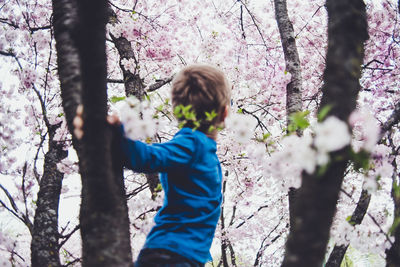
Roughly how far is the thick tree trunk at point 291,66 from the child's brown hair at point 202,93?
1.21m

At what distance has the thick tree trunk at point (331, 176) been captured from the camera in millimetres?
721

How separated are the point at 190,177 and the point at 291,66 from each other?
1.89 metres

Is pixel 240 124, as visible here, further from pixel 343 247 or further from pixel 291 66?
pixel 343 247

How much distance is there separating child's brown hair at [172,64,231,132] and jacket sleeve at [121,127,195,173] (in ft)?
0.56

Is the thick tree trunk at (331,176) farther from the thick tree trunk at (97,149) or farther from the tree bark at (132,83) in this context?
the tree bark at (132,83)

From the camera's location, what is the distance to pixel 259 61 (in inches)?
251

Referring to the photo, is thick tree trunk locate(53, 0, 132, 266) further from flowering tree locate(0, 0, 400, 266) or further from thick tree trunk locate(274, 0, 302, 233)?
thick tree trunk locate(274, 0, 302, 233)

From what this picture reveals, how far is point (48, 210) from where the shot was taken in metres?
3.40

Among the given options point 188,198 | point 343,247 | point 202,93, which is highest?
point 202,93

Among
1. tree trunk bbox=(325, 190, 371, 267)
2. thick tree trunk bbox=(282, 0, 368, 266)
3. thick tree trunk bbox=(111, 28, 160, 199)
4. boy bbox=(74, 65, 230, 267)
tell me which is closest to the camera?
thick tree trunk bbox=(282, 0, 368, 266)

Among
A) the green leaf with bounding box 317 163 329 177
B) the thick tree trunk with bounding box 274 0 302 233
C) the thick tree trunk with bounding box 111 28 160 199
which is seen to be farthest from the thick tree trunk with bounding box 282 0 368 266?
the thick tree trunk with bounding box 111 28 160 199

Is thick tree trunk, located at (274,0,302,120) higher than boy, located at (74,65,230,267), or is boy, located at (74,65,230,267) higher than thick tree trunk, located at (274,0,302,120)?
thick tree trunk, located at (274,0,302,120)

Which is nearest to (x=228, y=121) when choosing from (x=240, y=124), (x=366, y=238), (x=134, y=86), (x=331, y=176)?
(x=240, y=124)

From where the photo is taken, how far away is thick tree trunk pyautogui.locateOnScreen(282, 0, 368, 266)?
0.72 metres
